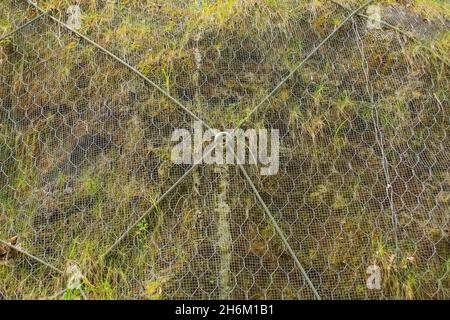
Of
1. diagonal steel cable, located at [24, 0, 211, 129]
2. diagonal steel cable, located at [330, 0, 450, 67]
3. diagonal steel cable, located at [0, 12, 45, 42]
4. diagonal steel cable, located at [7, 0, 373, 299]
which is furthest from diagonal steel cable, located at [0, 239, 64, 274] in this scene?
diagonal steel cable, located at [330, 0, 450, 67]

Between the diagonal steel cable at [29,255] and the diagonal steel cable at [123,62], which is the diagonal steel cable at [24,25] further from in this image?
the diagonal steel cable at [29,255]

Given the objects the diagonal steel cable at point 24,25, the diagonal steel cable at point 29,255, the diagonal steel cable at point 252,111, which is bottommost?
the diagonal steel cable at point 29,255

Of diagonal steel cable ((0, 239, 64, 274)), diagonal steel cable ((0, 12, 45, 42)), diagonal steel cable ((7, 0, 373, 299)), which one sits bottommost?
diagonal steel cable ((0, 239, 64, 274))

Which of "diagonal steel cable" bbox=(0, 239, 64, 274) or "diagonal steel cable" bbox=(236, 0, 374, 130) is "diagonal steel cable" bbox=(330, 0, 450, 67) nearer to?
"diagonal steel cable" bbox=(236, 0, 374, 130)

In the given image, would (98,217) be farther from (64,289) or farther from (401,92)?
(401,92)

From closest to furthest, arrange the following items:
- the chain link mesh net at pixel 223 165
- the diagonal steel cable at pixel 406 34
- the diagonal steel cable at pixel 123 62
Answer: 1. the chain link mesh net at pixel 223 165
2. the diagonal steel cable at pixel 123 62
3. the diagonal steel cable at pixel 406 34

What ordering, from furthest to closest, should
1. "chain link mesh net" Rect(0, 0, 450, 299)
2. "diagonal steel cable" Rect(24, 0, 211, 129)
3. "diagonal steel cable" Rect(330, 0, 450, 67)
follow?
1. "diagonal steel cable" Rect(330, 0, 450, 67)
2. "diagonal steel cable" Rect(24, 0, 211, 129)
3. "chain link mesh net" Rect(0, 0, 450, 299)

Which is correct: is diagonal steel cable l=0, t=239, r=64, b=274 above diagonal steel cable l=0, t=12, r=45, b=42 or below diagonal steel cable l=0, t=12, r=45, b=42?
below

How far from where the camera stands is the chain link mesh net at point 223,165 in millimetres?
1697

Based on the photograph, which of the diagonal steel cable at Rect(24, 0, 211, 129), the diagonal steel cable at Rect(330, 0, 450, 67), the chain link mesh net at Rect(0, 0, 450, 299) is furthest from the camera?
the diagonal steel cable at Rect(330, 0, 450, 67)

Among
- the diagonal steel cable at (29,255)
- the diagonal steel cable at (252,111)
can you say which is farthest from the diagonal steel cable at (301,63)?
the diagonal steel cable at (29,255)

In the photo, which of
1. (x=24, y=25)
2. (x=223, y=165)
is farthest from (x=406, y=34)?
(x=24, y=25)

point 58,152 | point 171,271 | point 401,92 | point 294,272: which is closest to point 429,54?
point 401,92

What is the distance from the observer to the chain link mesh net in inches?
66.8
